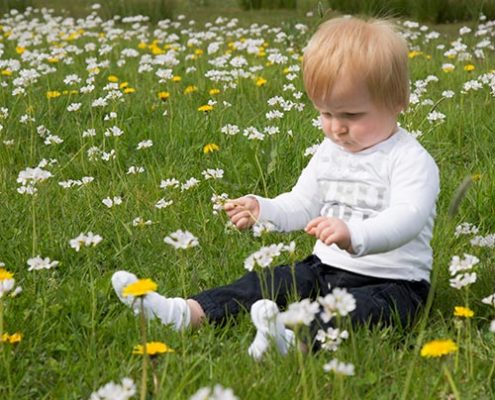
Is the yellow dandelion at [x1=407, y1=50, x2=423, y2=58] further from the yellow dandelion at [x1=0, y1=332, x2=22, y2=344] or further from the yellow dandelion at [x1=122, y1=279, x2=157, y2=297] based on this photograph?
the yellow dandelion at [x1=122, y1=279, x2=157, y2=297]

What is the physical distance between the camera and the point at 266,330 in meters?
2.47

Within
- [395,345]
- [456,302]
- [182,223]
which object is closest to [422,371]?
[395,345]

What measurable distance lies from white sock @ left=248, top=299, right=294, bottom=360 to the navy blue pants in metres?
0.25

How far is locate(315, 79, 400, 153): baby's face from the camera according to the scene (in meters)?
2.80

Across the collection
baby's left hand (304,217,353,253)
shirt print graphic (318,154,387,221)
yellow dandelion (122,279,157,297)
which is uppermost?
yellow dandelion (122,279,157,297)

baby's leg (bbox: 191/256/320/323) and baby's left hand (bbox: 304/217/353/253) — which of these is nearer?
baby's left hand (bbox: 304/217/353/253)

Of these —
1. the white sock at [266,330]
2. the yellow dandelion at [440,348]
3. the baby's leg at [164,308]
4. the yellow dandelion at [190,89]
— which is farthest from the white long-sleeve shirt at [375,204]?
the yellow dandelion at [190,89]

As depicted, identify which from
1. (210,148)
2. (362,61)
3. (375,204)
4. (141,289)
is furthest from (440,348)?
(210,148)

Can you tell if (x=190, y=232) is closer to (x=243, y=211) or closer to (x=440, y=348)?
(x=243, y=211)

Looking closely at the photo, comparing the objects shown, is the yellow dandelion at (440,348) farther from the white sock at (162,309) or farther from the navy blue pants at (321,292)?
the white sock at (162,309)

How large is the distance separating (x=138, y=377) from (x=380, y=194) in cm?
97

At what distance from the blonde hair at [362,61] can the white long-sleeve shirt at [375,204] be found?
179 millimetres

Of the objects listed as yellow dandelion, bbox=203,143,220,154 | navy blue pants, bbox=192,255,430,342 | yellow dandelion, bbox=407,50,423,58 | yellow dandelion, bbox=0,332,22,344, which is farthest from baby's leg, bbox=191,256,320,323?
yellow dandelion, bbox=407,50,423,58

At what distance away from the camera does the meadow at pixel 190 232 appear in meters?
2.37
